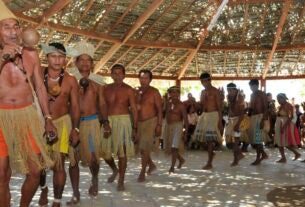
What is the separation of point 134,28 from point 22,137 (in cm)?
938

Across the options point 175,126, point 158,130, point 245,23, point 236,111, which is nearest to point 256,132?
point 236,111

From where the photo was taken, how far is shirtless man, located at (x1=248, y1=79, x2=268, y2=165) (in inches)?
345

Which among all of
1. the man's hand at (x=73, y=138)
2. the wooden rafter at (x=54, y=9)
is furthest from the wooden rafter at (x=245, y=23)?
the man's hand at (x=73, y=138)

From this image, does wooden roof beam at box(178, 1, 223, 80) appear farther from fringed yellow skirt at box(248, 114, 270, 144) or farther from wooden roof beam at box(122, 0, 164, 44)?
fringed yellow skirt at box(248, 114, 270, 144)

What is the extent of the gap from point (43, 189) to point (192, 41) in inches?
424

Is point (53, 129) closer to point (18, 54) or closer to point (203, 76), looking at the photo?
point (18, 54)

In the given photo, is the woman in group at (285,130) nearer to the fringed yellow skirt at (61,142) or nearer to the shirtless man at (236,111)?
the shirtless man at (236,111)

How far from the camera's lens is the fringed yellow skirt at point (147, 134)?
6.74 metres

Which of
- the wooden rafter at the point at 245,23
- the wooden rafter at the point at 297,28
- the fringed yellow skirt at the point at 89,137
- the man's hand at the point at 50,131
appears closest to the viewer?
the man's hand at the point at 50,131

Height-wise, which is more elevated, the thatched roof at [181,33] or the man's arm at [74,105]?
the thatched roof at [181,33]

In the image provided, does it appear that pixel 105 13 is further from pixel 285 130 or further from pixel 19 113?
pixel 19 113

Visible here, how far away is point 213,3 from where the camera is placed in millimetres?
12562

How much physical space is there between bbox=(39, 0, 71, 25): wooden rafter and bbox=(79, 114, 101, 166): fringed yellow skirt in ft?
18.0

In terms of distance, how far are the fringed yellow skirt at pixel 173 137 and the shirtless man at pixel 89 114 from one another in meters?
2.73
